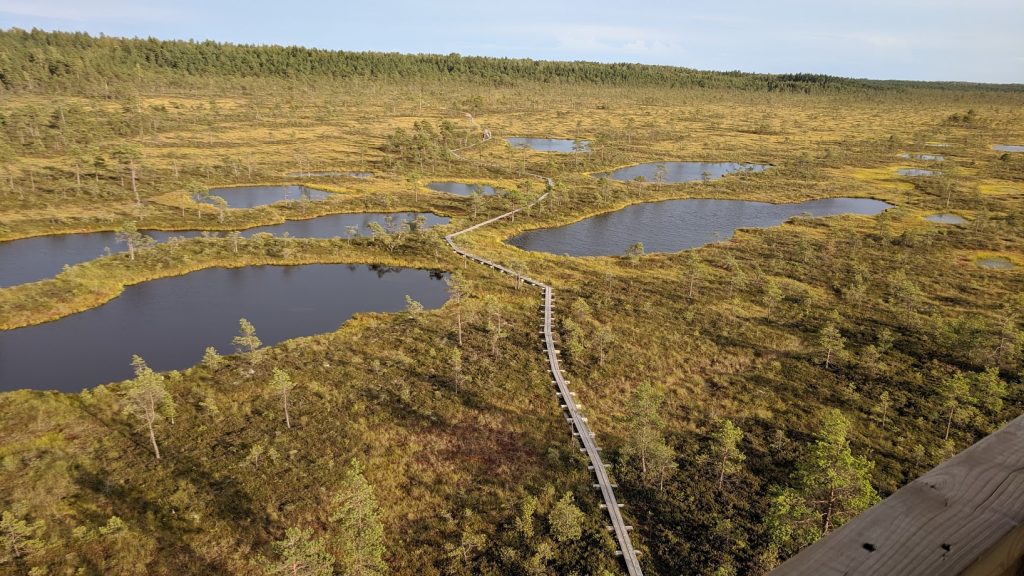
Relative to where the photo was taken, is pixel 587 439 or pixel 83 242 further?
pixel 83 242

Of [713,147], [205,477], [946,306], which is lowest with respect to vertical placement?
[205,477]

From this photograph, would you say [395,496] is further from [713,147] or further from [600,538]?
[713,147]

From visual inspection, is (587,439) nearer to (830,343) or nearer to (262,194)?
(830,343)

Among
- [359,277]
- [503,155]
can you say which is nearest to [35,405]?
[359,277]

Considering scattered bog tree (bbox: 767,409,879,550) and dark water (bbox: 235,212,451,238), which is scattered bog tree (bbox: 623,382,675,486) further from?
dark water (bbox: 235,212,451,238)

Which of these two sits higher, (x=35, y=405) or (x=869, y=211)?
(x=869, y=211)

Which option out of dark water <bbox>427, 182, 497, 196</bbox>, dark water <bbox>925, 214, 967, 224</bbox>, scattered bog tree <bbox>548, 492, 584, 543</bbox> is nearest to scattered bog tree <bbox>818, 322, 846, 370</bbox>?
scattered bog tree <bbox>548, 492, 584, 543</bbox>

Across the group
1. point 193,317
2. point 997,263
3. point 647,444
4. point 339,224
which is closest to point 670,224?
point 997,263
